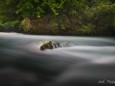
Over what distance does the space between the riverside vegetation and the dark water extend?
138 inches

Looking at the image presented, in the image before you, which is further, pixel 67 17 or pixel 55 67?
pixel 67 17

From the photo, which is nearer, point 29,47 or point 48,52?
point 48,52

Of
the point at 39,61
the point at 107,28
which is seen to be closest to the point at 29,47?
the point at 39,61

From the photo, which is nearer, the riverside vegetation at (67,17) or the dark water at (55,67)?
the dark water at (55,67)

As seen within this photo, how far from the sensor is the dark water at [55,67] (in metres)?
3.93

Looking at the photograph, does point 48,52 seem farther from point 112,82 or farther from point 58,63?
point 112,82

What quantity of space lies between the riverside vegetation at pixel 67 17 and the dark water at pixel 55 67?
11.5ft

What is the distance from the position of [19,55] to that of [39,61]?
0.85 metres

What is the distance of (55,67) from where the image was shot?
4.86 meters

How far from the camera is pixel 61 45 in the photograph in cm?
670

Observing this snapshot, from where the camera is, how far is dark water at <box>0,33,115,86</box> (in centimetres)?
393

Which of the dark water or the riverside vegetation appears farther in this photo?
the riverside vegetation

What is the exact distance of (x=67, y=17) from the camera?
34.2ft

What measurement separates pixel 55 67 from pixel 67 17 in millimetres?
5885
